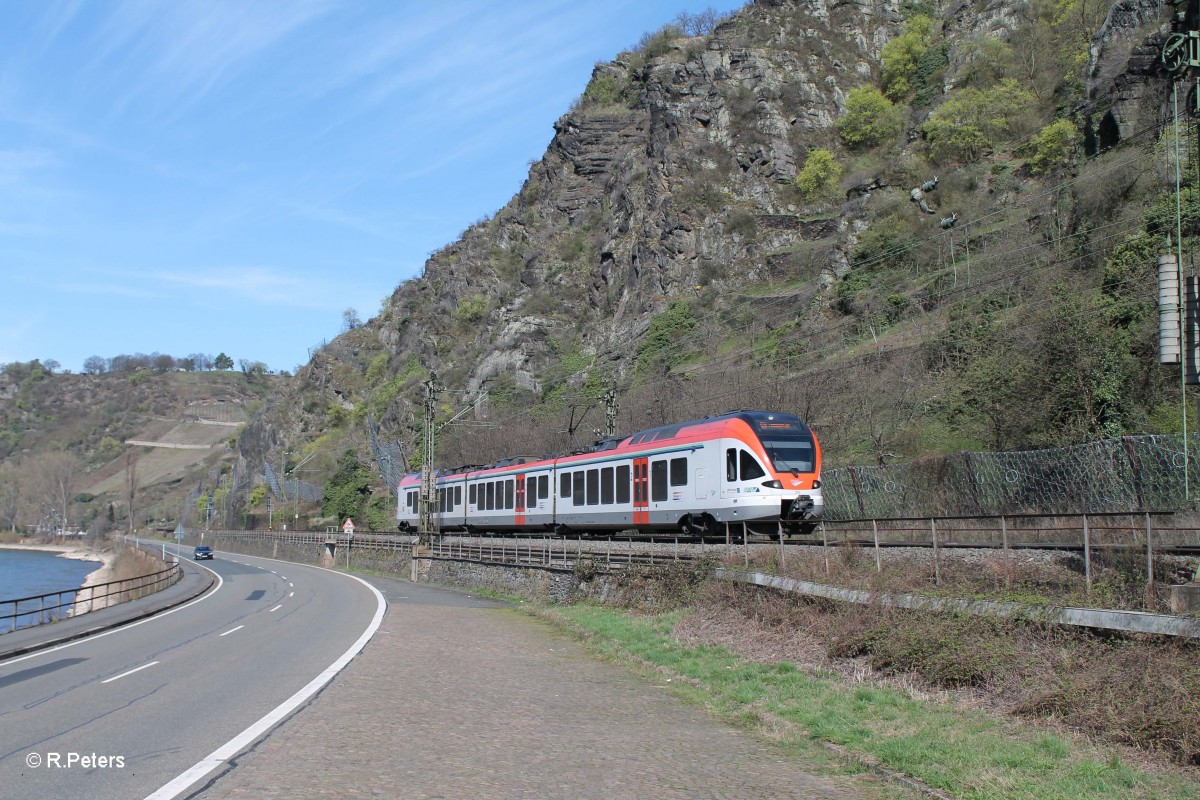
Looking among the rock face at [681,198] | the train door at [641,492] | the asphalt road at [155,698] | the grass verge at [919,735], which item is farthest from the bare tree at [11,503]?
the grass verge at [919,735]

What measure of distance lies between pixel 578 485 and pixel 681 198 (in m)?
59.0

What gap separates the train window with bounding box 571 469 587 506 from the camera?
35.7 metres

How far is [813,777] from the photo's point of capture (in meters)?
8.38

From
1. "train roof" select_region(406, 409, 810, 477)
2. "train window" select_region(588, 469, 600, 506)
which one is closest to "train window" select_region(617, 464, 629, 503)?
"train roof" select_region(406, 409, 810, 477)

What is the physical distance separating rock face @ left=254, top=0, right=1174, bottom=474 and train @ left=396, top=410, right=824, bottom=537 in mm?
31427

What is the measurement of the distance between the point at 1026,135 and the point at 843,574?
7285cm

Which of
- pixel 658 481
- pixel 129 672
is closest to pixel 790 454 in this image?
pixel 658 481

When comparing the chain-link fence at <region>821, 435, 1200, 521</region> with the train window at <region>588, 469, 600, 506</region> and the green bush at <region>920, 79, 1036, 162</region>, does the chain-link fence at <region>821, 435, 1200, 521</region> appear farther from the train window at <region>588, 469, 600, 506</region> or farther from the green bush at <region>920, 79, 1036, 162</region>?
the green bush at <region>920, 79, 1036, 162</region>

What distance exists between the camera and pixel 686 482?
2894cm

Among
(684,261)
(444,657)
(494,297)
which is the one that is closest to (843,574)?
(444,657)

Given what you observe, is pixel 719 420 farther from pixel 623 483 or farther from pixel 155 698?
pixel 155 698

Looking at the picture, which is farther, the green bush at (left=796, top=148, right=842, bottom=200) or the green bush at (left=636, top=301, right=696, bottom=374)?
the green bush at (left=796, top=148, right=842, bottom=200)

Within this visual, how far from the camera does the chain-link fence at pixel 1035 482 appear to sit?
2230 cm

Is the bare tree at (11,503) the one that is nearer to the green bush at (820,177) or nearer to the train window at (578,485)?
the green bush at (820,177)
